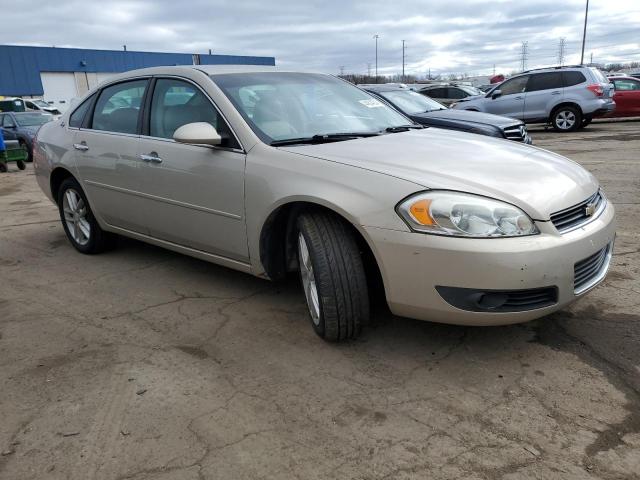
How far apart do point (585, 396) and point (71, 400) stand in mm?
2397

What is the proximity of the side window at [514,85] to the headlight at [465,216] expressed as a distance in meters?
14.1

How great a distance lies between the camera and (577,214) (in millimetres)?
2877

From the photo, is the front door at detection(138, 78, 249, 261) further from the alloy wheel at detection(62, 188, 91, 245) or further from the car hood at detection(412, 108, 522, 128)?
the car hood at detection(412, 108, 522, 128)

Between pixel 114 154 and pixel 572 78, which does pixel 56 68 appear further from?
pixel 114 154

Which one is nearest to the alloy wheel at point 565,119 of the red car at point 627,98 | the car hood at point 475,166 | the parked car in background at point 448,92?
the red car at point 627,98

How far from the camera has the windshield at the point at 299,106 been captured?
11.4 feet

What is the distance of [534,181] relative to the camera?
286 centimetres

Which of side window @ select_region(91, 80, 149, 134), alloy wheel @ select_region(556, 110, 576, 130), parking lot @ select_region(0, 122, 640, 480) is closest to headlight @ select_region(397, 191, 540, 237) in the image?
parking lot @ select_region(0, 122, 640, 480)

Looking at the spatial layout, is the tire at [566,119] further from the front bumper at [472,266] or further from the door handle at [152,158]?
the door handle at [152,158]

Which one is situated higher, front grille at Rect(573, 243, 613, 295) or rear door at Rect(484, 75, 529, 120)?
rear door at Rect(484, 75, 529, 120)

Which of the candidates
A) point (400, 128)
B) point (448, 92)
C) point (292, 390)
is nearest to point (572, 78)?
point (448, 92)

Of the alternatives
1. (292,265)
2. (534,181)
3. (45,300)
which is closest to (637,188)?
(534,181)

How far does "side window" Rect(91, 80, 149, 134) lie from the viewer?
13.8 ft

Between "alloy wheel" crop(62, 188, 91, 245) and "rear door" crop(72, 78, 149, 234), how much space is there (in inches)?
13.2
